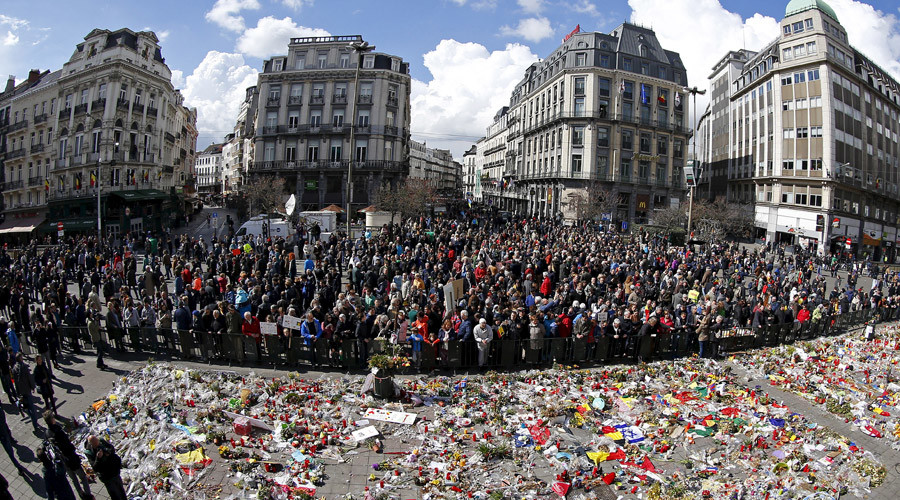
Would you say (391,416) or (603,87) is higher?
(603,87)

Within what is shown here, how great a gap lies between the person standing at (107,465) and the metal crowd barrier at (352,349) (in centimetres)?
539

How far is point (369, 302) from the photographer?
14867 mm

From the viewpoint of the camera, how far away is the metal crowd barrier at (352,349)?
1218 cm

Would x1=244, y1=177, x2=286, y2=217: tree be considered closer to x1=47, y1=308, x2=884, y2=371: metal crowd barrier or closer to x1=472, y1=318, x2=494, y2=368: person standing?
x1=47, y1=308, x2=884, y2=371: metal crowd barrier

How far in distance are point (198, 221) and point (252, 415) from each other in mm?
51798

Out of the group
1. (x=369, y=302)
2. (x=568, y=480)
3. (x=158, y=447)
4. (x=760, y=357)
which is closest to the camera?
(x=568, y=480)

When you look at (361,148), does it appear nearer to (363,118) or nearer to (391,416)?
(363,118)

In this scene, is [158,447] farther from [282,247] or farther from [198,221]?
[198,221]

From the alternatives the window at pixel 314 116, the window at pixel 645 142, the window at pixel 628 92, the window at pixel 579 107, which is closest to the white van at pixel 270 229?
the window at pixel 314 116

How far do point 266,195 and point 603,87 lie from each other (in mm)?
38483

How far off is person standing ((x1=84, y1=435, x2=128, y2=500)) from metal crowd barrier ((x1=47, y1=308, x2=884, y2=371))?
5.39 meters

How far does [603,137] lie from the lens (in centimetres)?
5641

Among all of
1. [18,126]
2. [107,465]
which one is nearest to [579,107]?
[18,126]

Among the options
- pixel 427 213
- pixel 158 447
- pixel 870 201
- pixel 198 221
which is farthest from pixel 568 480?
pixel 870 201
